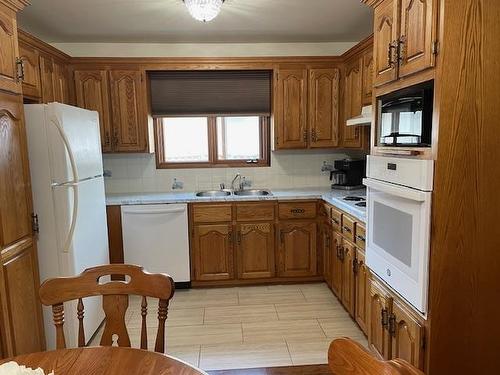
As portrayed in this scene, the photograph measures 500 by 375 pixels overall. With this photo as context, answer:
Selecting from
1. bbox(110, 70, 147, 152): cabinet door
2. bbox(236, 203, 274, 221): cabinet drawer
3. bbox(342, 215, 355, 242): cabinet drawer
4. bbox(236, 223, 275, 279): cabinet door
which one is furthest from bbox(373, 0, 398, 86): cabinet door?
bbox(110, 70, 147, 152): cabinet door

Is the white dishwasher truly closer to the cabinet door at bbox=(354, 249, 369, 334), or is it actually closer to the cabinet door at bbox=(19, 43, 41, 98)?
the cabinet door at bbox=(19, 43, 41, 98)

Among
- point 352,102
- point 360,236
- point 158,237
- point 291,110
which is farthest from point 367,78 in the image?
point 158,237

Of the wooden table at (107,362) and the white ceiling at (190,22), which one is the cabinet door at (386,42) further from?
the wooden table at (107,362)

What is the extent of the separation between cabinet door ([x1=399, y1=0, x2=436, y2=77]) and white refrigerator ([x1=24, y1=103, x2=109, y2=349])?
196 cm

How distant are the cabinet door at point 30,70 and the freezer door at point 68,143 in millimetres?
467

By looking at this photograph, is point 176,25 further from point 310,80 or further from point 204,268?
point 204,268

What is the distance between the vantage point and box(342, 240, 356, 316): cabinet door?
2715mm

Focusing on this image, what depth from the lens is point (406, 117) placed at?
5.49 feet

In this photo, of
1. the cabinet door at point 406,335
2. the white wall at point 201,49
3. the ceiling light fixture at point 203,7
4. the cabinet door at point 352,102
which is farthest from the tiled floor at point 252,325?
the white wall at point 201,49

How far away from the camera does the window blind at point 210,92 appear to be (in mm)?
3705

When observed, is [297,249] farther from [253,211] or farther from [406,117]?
[406,117]

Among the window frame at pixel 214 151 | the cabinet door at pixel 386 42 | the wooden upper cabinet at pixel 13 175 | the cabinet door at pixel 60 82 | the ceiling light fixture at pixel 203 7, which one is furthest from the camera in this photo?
the window frame at pixel 214 151

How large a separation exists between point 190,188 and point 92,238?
1.46 metres

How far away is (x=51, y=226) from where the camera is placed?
2311mm
